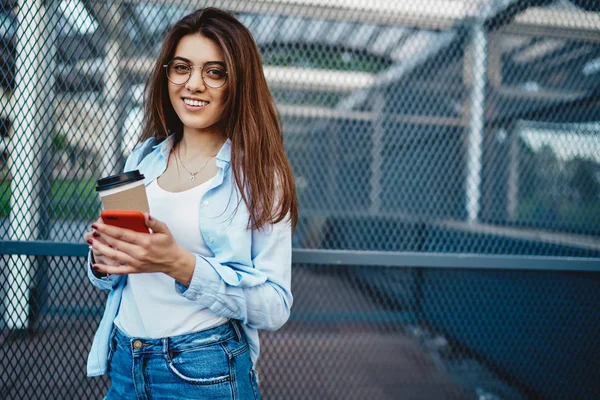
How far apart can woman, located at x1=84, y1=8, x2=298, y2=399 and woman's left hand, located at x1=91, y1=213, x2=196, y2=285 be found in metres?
0.10

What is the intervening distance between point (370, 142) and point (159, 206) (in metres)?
1.30

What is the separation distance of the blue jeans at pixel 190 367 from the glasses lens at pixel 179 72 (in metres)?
0.59

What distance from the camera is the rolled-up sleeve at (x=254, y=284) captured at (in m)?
0.90

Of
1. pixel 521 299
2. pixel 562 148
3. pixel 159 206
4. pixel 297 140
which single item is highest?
pixel 562 148

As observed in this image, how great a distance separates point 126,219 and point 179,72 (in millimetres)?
471

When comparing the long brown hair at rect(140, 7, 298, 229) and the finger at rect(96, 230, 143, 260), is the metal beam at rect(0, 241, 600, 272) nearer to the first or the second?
the long brown hair at rect(140, 7, 298, 229)

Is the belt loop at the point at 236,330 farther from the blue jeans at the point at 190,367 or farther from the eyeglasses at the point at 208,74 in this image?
the eyeglasses at the point at 208,74

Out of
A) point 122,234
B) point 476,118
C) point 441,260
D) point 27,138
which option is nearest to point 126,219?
point 122,234

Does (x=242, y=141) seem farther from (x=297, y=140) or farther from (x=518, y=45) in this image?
(x=518, y=45)

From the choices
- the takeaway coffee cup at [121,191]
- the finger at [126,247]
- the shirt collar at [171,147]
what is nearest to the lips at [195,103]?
the shirt collar at [171,147]

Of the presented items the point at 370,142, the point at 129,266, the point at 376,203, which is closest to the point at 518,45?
the point at 370,142

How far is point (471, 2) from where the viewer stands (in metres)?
2.00

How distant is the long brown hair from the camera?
3.28 ft

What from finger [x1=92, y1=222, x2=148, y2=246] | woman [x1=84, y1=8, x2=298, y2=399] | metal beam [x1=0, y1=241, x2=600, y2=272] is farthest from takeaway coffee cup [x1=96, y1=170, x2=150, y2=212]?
metal beam [x1=0, y1=241, x2=600, y2=272]
